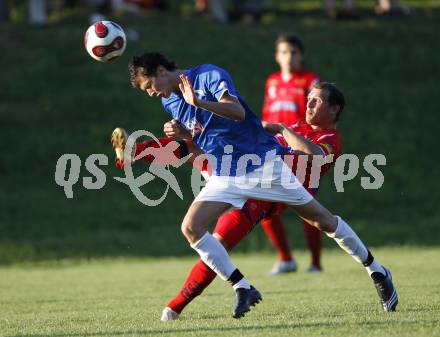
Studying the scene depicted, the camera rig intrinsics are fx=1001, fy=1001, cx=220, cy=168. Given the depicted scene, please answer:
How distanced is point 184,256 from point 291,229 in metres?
2.25

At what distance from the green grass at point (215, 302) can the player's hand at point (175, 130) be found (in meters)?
1.22

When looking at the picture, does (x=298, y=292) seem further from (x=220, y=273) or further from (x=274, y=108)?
(x=274, y=108)

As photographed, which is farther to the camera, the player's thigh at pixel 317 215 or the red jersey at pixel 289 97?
the red jersey at pixel 289 97

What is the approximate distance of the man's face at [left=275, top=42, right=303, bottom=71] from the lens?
10727 mm

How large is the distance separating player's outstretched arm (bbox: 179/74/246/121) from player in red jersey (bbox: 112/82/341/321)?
15.9 inches

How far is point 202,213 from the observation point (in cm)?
641

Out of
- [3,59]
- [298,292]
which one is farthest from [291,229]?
[3,59]

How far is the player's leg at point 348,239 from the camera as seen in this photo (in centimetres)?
678

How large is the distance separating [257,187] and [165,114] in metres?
13.6

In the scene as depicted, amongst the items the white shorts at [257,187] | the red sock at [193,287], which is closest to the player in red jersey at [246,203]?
the red sock at [193,287]

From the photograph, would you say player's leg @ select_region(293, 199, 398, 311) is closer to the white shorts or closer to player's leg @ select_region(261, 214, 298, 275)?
the white shorts

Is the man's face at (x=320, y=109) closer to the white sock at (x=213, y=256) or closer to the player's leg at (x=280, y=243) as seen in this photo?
the white sock at (x=213, y=256)

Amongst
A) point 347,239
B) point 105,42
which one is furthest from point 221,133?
point 105,42

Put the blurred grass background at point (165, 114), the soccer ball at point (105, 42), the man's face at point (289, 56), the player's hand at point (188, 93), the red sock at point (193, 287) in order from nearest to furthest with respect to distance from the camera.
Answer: the player's hand at point (188, 93) → the red sock at point (193, 287) → the soccer ball at point (105, 42) → the man's face at point (289, 56) → the blurred grass background at point (165, 114)
